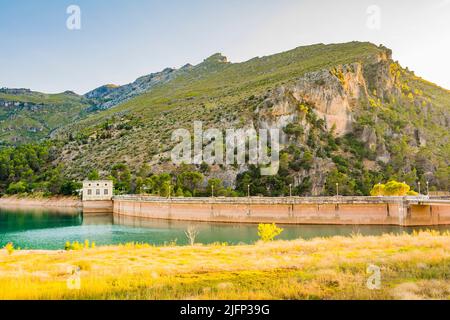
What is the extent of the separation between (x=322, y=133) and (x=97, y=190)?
67439 millimetres

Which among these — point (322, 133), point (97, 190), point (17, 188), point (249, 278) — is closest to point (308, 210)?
point (322, 133)

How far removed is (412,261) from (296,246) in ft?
28.7

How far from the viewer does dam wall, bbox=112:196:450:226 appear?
2527 inches

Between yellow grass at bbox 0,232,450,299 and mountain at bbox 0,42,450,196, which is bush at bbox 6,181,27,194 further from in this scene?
yellow grass at bbox 0,232,450,299

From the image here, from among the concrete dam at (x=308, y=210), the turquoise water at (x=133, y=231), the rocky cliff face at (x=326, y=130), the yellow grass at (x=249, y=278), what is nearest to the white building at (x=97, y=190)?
the rocky cliff face at (x=326, y=130)

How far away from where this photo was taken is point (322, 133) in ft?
396

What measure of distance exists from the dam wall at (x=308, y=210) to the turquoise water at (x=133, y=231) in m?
2.35

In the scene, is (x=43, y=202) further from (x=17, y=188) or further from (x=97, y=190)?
(x=97, y=190)

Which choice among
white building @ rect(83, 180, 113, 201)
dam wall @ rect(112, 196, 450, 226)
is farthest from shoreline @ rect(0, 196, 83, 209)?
dam wall @ rect(112, 196, 450, 226)

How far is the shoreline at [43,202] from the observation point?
10818 centimetres

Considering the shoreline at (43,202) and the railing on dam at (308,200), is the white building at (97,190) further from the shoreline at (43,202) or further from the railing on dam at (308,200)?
the railing on dam at (308,200)
